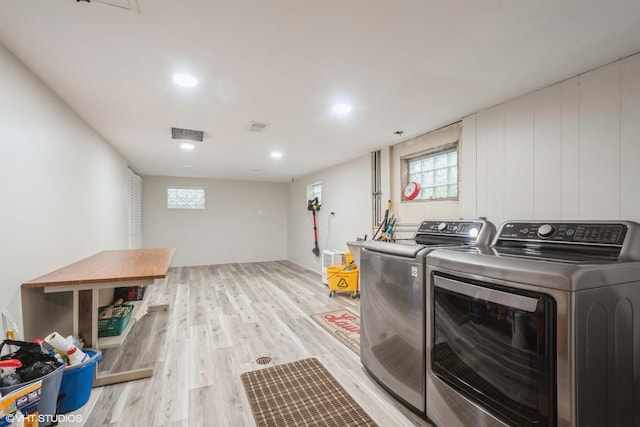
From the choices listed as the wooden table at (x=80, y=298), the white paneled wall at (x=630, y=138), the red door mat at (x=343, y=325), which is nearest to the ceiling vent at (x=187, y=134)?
the wooden table at (x=80, y=298)

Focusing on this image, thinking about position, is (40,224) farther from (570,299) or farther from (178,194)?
(178,194)

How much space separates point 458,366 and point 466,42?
179 centimetres

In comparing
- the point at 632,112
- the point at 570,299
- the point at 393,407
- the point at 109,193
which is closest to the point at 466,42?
the point at 632,112

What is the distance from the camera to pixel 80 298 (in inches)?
84.3

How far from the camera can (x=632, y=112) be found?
169 centimetres

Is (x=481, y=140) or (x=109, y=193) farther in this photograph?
(x=109, y=193)

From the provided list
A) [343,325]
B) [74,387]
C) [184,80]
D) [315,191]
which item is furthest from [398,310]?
[315,191]

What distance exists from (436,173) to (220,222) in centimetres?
579

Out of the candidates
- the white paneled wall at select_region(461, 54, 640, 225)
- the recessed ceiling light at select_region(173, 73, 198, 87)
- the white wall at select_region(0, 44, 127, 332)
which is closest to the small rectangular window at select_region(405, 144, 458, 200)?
the white paneled wall at select_region(461, 54, 640, 225)

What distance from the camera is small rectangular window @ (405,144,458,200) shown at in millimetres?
2994

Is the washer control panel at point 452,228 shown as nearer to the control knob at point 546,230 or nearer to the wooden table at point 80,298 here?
the control knob at point 546,230

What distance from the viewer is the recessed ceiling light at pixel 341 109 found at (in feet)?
8.27

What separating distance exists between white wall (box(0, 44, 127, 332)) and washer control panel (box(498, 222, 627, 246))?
125 inches

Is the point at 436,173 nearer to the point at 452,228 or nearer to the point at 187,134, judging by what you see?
the point at 452,228
